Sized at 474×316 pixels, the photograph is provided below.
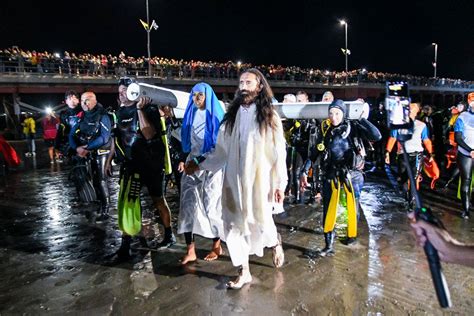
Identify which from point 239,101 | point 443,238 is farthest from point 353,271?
point 443,238

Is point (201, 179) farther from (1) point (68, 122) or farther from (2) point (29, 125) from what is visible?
(2) point (29, 125)

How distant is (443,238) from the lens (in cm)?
179

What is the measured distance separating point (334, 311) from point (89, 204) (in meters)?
5.55

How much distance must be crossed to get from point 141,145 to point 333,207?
2409 millimetres

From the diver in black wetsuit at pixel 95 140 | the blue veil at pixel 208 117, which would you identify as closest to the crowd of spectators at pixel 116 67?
the diver in black wetsuit at pixel 95 140

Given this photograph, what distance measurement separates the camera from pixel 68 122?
22.2 feet

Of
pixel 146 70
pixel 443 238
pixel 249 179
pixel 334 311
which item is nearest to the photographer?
pixel 443 238

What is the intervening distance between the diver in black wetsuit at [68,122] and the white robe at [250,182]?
3.58m

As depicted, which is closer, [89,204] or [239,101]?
[239,101]

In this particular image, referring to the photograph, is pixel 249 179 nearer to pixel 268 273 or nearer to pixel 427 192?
pixel 268 273

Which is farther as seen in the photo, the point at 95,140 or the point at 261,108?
the point at 95,140

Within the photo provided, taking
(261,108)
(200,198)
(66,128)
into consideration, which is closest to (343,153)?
(261,108)

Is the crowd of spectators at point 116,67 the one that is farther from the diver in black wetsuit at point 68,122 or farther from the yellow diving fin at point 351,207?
the yellow diving fin at point 351,207

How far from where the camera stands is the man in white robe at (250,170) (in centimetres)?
398
